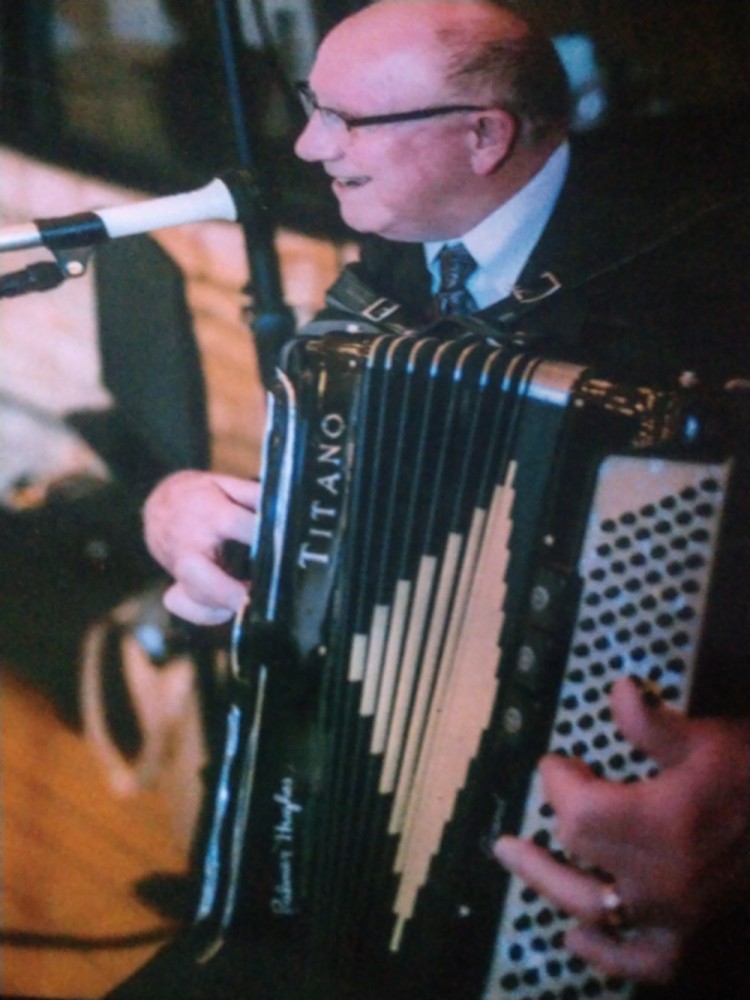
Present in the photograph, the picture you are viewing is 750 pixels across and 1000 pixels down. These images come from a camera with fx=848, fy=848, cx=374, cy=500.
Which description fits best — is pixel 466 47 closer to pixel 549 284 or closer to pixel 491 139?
pixel 491 139

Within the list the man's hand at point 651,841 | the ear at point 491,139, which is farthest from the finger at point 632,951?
the ear at point 491,139

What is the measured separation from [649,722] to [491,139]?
675 millimetres

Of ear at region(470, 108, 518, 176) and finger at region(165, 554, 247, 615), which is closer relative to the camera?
ear at region(470, 108, 518, 176)

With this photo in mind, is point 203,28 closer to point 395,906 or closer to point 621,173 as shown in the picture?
point 621,173

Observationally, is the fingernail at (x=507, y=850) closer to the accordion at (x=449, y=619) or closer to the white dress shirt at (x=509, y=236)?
the accordion at (x=449, y=619)

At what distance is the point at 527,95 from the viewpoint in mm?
985

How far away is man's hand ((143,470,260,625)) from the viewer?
109cm

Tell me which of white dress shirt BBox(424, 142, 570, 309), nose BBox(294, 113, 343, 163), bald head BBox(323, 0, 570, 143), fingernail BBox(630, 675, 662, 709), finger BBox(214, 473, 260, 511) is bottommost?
fingernail BBox(630, 675, 662, 709)

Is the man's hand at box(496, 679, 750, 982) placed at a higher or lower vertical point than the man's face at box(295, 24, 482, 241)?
lower

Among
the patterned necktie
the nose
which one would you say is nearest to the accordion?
the patterned necktie

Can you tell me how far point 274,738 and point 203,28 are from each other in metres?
0.88

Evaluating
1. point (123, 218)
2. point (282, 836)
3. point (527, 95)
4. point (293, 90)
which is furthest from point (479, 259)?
point (282, 836)

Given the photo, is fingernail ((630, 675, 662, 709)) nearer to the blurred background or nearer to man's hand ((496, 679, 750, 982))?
man's hand ((496, 679, 750, 982))

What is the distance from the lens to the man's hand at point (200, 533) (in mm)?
1093
